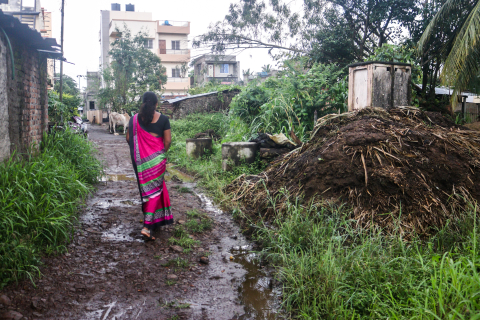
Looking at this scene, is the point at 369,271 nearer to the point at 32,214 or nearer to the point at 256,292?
the point at 256,292

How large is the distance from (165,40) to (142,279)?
3815cm

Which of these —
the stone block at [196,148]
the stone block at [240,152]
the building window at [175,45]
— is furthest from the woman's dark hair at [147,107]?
the building window at [175,45]

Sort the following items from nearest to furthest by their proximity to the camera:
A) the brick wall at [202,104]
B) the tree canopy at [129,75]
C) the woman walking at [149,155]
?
1. the woman walking at [149,155]
2. the brick wall at [202,104]
3. the tree canopy at [129,75]

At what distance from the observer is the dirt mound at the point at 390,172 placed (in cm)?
388

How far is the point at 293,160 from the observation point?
549 cm

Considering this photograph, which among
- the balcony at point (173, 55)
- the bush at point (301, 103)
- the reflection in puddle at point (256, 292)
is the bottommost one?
the reflection in puddle at point (256, 292)

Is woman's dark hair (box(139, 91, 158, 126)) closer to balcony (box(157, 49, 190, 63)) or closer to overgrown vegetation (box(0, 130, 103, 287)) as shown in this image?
overgrown vegetation (box(0, 130, 103, 287))

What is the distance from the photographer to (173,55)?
37.7m

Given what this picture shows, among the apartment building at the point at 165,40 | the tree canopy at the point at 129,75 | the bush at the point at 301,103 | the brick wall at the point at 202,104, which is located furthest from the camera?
the apartment building at the point at 165,40

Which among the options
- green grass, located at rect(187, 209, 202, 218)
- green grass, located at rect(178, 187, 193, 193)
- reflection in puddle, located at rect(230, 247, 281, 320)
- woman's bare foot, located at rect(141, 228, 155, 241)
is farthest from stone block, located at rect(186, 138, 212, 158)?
reflection in puddle, located at rect(230, 247, 281, 320)

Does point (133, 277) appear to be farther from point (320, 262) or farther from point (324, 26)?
point (324, 26)

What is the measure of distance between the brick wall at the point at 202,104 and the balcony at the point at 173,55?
21.2 m

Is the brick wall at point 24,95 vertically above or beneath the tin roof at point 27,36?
beneath

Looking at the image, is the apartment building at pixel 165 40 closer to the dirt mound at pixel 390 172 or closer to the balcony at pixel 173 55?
the balcony at pixel 173 55
